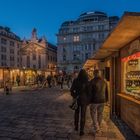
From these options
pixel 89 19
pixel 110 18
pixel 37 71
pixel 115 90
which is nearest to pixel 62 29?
pixel 89 19

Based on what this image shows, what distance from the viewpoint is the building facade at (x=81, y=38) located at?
84.9 metres

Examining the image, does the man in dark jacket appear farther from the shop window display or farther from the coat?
the shop window display

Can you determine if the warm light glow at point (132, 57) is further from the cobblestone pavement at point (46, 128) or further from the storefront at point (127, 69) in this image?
the cobblestone pavement at point (46, 128)

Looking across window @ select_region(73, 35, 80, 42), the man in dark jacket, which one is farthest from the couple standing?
window @ select_region(73, 35, 80, 42)

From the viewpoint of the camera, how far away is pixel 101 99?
7.32 metres

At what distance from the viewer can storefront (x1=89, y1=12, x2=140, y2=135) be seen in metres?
6.26

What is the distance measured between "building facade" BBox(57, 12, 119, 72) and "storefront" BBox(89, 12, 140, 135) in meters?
72.9

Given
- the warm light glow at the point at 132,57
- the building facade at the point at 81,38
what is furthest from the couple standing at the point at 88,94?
the building facade at the point at 81,38

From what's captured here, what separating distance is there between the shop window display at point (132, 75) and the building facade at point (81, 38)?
74.4 metres

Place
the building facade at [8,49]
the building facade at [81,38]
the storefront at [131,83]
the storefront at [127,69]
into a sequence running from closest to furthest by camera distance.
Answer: the storefront at [127,69] → the storefront at [131,83] → the building facade at [8,49] → the building facade at [81,38]

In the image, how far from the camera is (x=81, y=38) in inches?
3433

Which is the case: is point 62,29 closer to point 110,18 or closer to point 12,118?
point 110,18

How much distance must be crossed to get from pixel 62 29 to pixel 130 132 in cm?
8421

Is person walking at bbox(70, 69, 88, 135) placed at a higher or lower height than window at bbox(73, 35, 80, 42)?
lower
